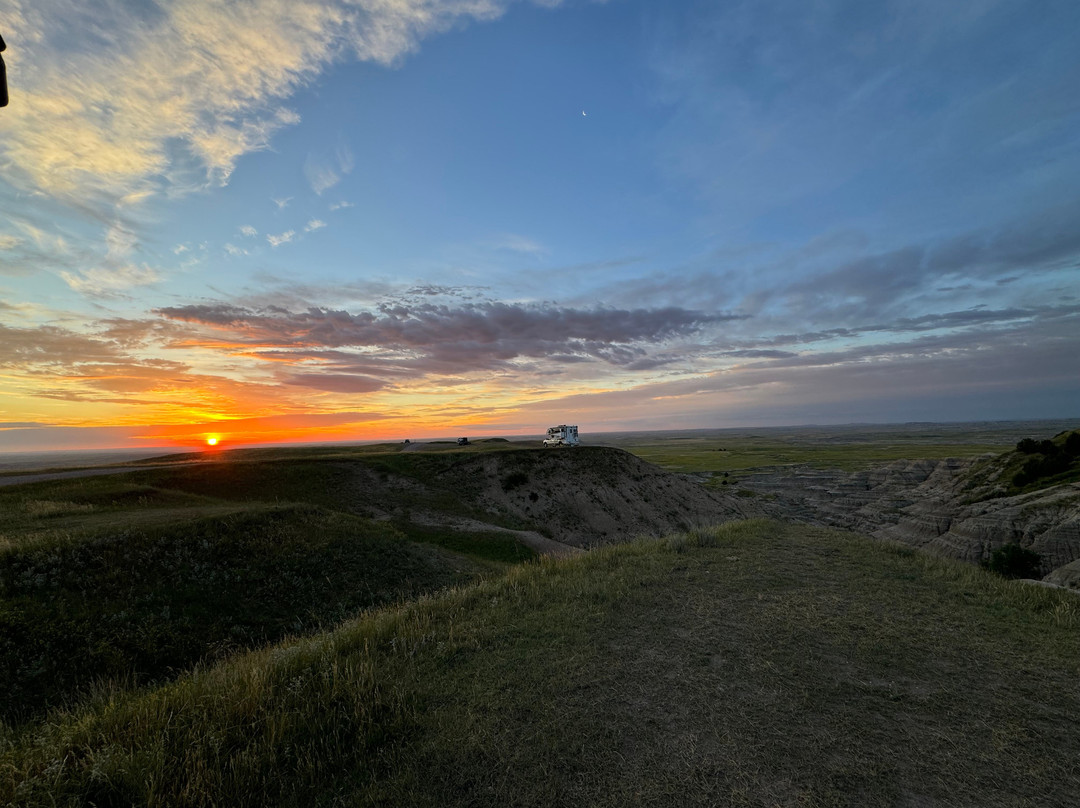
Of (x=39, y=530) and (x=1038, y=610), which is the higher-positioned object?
(x=39, y=530)

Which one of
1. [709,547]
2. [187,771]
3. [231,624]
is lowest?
[231,624]

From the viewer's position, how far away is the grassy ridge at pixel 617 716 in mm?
4020

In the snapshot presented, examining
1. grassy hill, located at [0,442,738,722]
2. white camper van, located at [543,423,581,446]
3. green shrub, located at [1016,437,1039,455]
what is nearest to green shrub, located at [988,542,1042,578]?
grassy hill, located at [0,442,738,722]

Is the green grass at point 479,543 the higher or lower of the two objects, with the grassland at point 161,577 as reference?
lower

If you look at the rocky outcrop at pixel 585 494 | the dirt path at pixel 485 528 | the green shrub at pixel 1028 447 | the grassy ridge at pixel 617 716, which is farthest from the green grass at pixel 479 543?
the green shrub at pixel 1028 447

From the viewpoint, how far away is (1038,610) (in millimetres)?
8773

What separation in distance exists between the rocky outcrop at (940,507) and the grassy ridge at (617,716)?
26700 millimetres

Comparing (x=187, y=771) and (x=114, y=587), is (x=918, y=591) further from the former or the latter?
(x=114, y=587)

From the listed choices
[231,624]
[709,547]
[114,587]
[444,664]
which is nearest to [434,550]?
[231,624]

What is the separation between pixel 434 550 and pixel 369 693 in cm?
1756

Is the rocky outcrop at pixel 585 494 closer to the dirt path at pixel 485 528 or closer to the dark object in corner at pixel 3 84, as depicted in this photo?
the dirt path at pixel 485 528

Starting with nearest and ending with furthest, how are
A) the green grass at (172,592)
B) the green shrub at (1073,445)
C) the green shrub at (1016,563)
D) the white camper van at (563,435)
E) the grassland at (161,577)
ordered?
the green grass at (172,592), the grassland at (161,577), the green shrub at (1016,563), the green shrub at (1073,445), the white camper van at (563,435)

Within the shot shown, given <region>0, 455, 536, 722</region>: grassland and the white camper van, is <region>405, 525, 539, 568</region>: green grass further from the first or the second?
the white camper van

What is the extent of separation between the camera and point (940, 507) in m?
42.6
